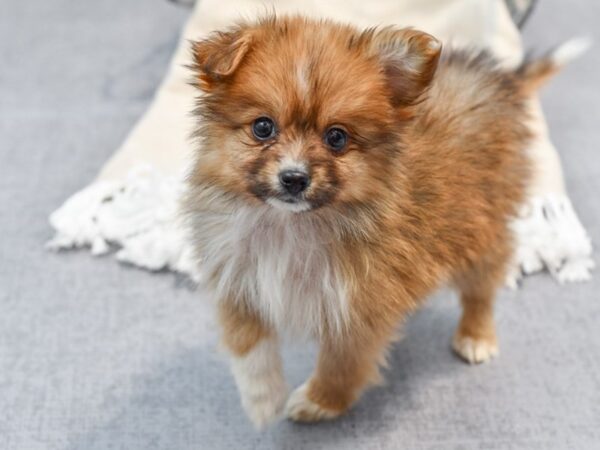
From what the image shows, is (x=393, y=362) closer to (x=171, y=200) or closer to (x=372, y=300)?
(x=372, y=300)

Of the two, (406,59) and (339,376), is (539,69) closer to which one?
(406,59)

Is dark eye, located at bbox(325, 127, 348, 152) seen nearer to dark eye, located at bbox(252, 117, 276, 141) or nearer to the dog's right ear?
dark eye, located at bbox(252, 117, 276, 141)

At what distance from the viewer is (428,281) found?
74.4 inches

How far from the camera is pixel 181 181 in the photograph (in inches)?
96.9

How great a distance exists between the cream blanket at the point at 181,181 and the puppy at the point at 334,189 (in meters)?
0.41

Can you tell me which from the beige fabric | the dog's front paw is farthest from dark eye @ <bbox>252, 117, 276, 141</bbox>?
the beige fabric

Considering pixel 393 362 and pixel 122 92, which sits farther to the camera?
pixel 122 92

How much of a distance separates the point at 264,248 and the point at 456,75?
0.72m

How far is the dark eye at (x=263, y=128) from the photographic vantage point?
5.35 ft

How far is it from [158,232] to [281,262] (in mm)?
893

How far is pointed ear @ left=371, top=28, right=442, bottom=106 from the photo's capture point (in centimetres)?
166

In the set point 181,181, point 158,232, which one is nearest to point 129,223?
point 158,232

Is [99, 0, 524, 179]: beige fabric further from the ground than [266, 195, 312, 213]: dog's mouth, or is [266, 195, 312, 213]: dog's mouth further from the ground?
[266, 195, 312, 213]: dog's mouth

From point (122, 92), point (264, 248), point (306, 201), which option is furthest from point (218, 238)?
point (122, 92)
